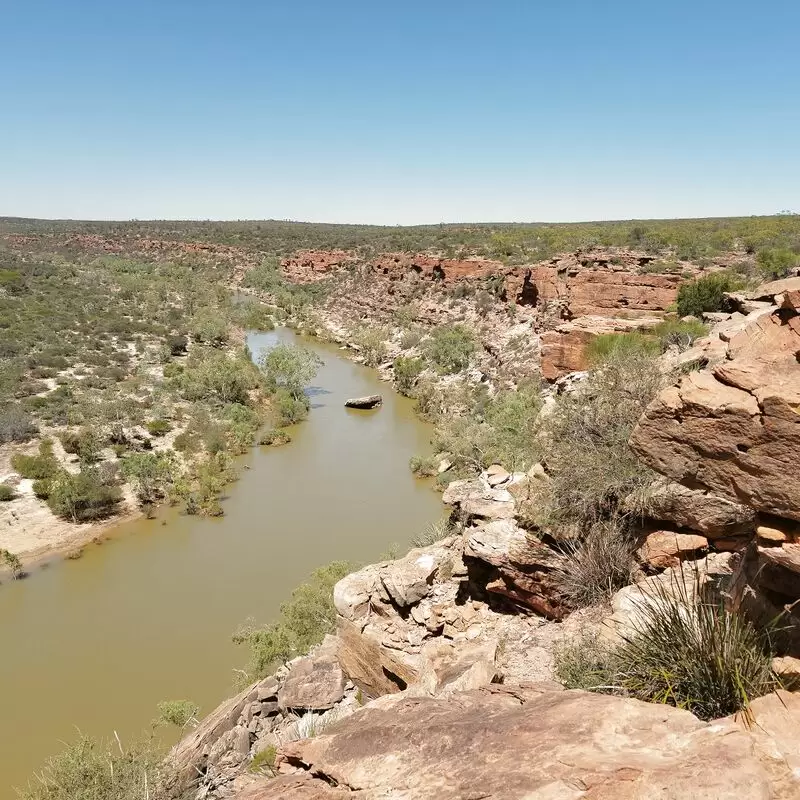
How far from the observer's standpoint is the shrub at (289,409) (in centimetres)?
2414

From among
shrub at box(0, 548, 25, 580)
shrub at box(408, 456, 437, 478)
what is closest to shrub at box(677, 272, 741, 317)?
shrub at box(408, 456, 437, 478)

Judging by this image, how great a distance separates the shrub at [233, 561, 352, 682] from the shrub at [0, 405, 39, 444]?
39.3 feet

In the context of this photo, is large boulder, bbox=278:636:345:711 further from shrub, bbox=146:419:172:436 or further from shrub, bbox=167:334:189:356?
shrub, bbox=167:334:189:356

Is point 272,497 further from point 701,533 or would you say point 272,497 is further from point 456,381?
point 701,533

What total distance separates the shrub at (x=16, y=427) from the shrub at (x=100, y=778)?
576 inches

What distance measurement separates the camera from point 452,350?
28.3 metres

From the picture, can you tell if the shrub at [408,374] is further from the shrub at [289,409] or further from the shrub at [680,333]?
the shrub at [680,333]

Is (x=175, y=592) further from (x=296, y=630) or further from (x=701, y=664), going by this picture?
(x=701, y=664)

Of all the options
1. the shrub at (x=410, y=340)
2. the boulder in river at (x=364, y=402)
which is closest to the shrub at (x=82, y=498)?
the boulder in river at (x=364, y=402)

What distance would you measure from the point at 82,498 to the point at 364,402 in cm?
1334

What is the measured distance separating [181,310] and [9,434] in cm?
2301

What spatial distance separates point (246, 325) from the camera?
4269 cm

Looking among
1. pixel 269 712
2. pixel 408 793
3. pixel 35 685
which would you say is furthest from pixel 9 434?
pixel 408 793

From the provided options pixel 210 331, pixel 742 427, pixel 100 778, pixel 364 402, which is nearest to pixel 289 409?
pixel 364 402
